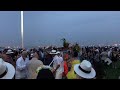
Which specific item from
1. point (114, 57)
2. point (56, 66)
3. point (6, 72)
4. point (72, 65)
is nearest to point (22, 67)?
point (56, 66)

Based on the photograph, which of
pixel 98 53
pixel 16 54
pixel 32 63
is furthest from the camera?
pixel 98 53

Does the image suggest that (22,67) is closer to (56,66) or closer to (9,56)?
(56,66)

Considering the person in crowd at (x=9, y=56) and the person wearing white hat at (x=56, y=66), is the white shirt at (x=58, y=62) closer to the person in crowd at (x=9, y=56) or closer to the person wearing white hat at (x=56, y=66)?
the person wearing white hat at (x=56, y=66)

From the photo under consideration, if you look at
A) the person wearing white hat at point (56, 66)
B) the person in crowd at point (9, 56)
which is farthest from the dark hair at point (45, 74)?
the person in crowd at point (9, 56)

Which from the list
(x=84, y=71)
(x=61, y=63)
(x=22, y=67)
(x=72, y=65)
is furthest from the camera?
A: (x=61, y=63)

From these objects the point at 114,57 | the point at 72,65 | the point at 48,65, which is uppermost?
the point at 72,65

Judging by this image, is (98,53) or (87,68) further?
(98,53)

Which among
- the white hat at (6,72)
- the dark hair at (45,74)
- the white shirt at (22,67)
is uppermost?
the dark hair at (45,74)
